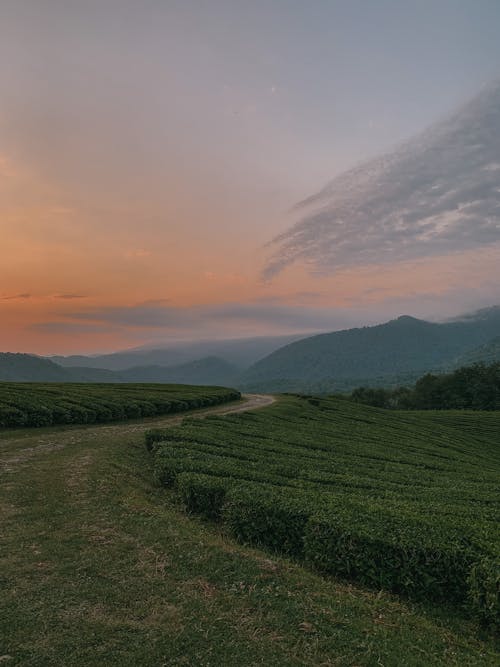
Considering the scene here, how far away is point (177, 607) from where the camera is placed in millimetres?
7520

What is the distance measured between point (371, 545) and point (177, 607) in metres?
4.37

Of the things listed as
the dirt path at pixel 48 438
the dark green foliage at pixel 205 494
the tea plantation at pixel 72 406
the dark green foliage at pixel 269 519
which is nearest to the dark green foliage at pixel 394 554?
the dark green foliage at pixel 269 519

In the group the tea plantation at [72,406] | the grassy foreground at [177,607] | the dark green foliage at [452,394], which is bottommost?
the dark green foliage at [452,394]

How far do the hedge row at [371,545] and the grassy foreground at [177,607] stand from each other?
46 centimetres

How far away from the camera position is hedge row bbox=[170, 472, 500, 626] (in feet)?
27.0

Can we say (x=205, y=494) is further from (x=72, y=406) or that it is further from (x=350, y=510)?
(x=72, y=406)

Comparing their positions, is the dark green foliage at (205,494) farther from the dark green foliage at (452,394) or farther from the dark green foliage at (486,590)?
the dark green foliage at (452,394)

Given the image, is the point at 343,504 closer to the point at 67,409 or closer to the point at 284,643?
the point at 284,643

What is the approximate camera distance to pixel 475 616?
7785mm

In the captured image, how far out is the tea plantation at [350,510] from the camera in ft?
27.7

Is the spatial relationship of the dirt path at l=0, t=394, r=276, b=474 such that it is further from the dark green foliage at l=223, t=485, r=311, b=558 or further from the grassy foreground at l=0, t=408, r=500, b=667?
the dark green foliage at l=223, t=485, r=311, b=558

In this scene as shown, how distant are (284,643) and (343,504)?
5080 mm

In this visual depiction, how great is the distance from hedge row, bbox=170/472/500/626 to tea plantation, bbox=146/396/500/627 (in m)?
0.02

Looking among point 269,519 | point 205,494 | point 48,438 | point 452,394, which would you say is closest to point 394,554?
point 269,519
